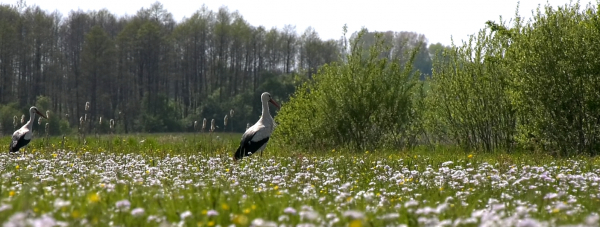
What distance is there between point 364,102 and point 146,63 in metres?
52.3

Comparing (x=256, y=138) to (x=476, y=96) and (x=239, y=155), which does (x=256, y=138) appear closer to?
(x=239, y=155)

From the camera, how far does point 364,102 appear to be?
2395 cm

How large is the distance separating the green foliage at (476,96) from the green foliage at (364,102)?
122 cm

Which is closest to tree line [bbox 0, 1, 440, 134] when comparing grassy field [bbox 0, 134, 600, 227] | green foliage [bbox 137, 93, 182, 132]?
green foliage [bbox 137, 93, 182, 132]

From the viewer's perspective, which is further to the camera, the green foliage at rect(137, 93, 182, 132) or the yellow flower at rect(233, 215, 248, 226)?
the green foliage at rect(137, 93, 182, 132)

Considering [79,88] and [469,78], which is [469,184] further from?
[79,88]

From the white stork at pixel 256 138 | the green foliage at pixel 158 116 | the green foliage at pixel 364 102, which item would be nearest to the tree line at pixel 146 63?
the green foliage at pixel 158 116

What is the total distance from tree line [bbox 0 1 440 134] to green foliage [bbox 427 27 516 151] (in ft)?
128

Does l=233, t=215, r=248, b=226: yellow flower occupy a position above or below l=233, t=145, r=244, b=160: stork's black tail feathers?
below

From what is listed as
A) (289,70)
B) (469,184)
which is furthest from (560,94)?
(289,70)

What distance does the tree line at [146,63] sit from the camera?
65.0 m

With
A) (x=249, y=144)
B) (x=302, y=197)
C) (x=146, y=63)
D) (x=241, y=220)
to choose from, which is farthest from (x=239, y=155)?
(x=146, y=63)

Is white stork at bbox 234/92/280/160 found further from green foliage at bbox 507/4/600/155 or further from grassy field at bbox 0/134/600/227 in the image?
green foliage at bbox 507/4/600/155

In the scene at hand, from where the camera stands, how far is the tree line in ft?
213
